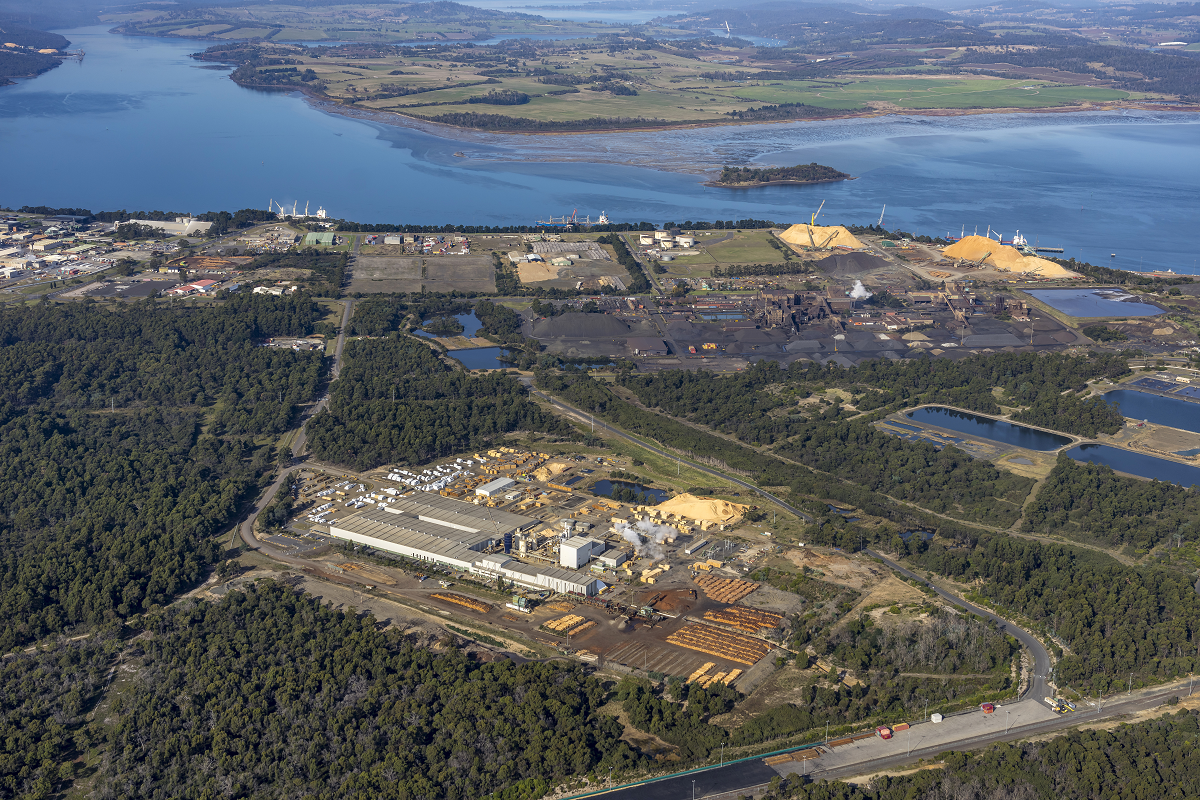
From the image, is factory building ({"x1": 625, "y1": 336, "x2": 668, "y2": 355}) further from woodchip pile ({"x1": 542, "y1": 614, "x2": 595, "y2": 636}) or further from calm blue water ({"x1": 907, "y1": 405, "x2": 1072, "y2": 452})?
woodchip pile ({"x1": 542, "y1": 614, "x2": 595, "y2": 636})

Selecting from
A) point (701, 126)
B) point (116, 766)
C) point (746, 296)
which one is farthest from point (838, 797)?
point (701, 126)

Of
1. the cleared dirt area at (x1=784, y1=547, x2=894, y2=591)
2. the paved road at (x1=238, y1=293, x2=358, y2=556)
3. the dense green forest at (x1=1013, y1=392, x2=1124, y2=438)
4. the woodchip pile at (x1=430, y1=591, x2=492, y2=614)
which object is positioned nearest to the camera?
the woodchip pile at (x1=430, y1=591, x2=492, y2=614)

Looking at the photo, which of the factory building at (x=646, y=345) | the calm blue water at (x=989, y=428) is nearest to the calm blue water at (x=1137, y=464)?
the calm blue water at (x=989, y=428)

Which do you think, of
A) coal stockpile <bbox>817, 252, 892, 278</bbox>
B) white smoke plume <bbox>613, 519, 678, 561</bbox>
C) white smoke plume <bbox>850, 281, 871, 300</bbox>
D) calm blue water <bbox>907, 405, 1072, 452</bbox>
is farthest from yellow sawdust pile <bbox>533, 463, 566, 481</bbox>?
coal stockpile <bbox>817, 252, 892, 278</bbox>

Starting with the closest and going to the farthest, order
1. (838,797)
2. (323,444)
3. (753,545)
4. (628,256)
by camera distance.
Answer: (838,797) < (753,545) < (323,444) < (628,256)

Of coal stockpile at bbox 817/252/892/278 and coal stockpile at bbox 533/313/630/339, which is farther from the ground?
coal stockpile at bbox 817/252/892/278

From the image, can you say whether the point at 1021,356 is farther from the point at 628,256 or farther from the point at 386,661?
the point at 386,661

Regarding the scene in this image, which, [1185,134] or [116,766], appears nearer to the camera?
[116,766]
